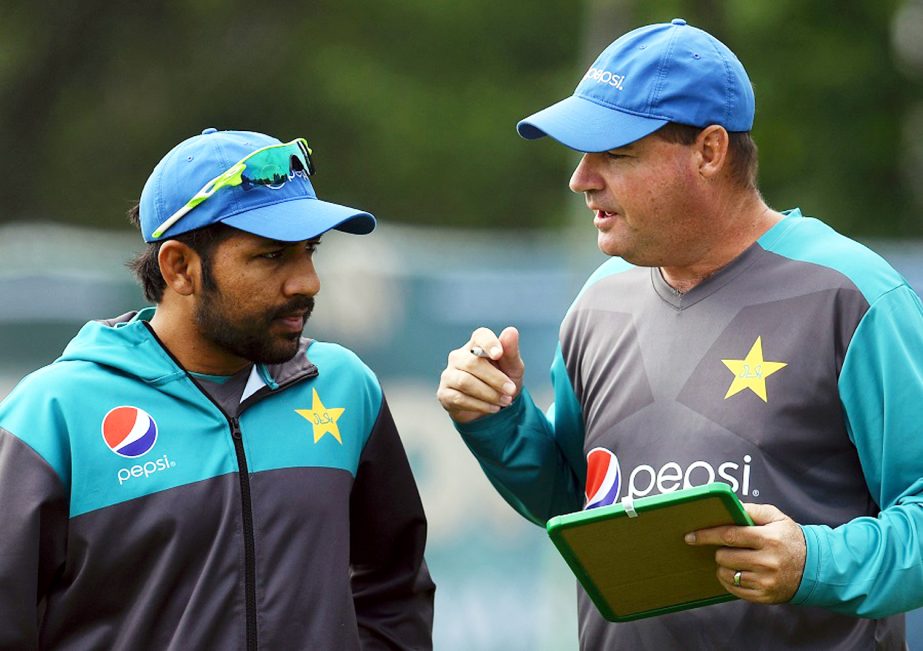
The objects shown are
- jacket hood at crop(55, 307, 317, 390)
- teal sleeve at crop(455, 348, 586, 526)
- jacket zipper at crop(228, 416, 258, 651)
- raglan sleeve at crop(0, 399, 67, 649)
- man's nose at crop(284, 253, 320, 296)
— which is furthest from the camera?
teal sleeve at crop(455, 348, 586, 526)

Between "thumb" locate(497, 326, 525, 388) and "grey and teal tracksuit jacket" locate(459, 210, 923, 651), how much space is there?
0.14 metres

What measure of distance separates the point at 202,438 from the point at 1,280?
482 centimetres

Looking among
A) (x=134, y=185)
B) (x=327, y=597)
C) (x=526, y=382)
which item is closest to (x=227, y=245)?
(x=327, y=597)

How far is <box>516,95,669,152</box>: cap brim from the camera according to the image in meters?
3.59

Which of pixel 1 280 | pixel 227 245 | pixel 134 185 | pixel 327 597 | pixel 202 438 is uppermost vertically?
pixel 134 185

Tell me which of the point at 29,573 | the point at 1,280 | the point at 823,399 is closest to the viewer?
the point at 29,573

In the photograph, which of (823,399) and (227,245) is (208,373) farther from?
(823,399)

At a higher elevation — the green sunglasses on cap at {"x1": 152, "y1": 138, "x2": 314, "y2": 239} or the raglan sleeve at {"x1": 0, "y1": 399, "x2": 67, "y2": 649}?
the green sunglasses on cap at {"x1": 152, "y1": 138, "x2": 314, "y2": 239}

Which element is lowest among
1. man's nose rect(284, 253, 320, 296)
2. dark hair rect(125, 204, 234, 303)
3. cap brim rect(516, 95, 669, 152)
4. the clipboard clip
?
the clipboard clip

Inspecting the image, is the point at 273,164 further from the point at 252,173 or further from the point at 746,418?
the point at 746,418

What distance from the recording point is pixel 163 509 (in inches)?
132

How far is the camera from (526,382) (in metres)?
7.86

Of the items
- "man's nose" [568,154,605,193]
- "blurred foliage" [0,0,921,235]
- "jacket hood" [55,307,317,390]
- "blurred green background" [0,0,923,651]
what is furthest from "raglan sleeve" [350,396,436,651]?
"blurred foliage" [0,0,921,235]

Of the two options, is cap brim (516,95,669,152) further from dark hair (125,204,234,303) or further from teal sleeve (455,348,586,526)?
dark hair (125,204,234,303)
